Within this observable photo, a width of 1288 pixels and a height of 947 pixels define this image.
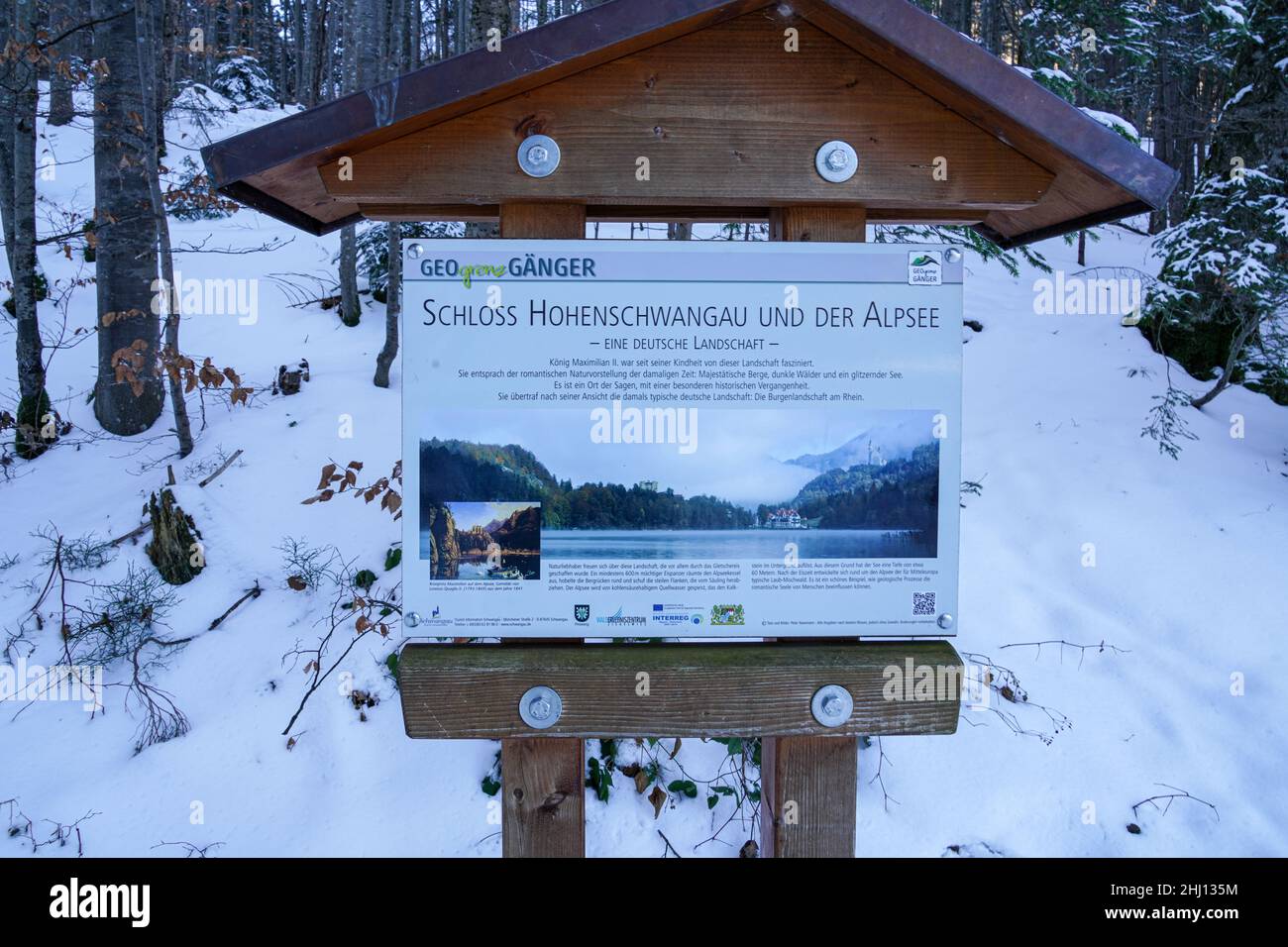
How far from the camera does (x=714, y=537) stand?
2248 millimetres

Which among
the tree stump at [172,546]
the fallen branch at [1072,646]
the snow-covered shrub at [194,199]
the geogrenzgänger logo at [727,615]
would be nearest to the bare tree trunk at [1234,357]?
the fallen branch at [1072,646]

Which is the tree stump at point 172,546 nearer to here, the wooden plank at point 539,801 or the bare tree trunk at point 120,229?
the bare tree trunk at point 120,229

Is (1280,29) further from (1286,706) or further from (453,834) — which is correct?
(453,834)

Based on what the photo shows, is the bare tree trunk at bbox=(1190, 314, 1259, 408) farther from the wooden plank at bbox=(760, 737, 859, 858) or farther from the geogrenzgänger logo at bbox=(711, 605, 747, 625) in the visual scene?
the geogrenzgänger logo at bbox=(711, 605, 747, 625)

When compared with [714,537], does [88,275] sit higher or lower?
higher

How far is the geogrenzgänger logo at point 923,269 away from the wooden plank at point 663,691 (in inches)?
41.9

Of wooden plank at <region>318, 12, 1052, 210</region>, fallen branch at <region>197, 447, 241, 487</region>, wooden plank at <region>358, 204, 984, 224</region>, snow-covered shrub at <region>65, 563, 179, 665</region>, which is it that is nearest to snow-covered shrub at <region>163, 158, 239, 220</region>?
wooden plank at <region>358, 204, 984, 224</region>

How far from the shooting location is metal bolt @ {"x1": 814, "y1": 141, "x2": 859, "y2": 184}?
2188mm

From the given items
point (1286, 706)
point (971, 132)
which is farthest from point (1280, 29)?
point (971, 132)

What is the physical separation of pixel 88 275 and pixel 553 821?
12510 millimetres

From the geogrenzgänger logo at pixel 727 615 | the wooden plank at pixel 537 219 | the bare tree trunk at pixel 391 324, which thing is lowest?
the geogrenzgänger logo at pixel 727 615

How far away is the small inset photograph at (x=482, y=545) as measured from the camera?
223 cm

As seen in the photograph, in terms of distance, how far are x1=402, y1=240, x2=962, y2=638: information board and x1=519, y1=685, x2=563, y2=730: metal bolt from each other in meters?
0.17

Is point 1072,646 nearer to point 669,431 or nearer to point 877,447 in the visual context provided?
point 877,447
